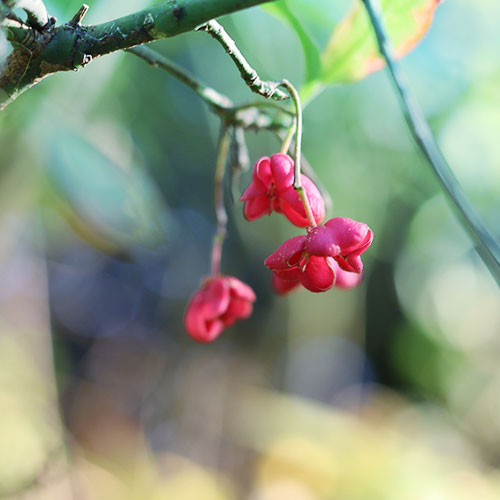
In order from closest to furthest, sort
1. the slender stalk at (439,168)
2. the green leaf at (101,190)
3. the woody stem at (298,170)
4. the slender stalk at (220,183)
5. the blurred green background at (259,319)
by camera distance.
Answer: the slender stalk at (439,168)
the woody stem at (298,170)
the slender stalk at (220,183)
the green leaf at (101,190)
the blurred green background at (259,319)

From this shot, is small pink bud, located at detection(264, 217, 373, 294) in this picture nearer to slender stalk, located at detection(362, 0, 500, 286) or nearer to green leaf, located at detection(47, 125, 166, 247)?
slender stalk, located at detection(362, 0, 500, 286)

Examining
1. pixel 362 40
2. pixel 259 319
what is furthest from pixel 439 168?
pixel 259 319

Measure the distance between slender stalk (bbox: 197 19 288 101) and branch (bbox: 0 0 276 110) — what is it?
0.01 metres

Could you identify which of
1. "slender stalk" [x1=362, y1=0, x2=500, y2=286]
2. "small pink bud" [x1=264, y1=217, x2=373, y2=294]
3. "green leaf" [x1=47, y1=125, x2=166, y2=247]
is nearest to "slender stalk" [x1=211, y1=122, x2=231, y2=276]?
"small pink bud" [x1=264, y1=217, x2=373, y2=294]

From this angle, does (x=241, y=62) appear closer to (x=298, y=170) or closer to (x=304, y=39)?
(x=298, y=170)

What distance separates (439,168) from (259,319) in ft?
6.57

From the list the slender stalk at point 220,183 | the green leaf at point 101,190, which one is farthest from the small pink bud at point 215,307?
the green leaf at point 101,190

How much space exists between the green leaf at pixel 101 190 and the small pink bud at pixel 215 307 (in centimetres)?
41

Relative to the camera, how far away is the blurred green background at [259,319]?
4.46ft

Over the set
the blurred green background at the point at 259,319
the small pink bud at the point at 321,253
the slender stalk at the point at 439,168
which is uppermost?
the blurred green background at the point at 259,319

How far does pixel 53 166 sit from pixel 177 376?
53.7 inches

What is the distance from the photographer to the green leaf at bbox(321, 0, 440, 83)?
18.7 inches

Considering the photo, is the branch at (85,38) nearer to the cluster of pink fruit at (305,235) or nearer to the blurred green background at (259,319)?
the cluster of pink fruit at (305,235)

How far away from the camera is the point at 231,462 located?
181 cm
